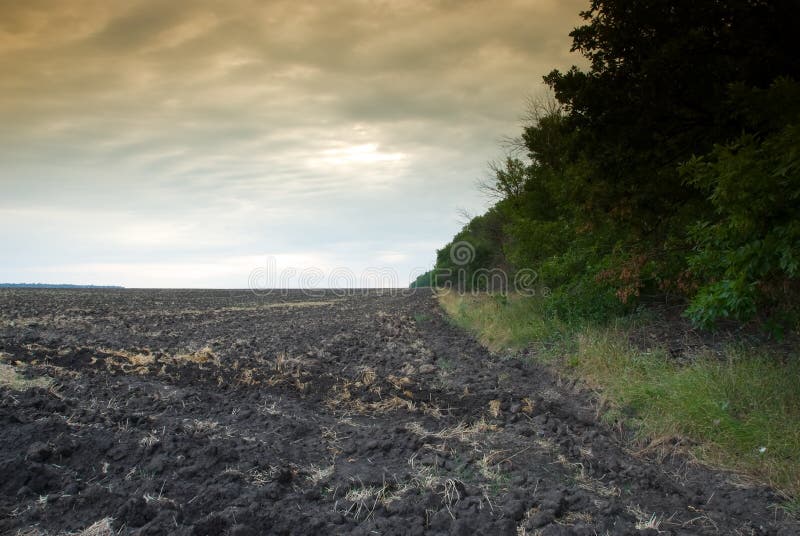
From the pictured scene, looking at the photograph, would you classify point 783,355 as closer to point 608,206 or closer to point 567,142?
point 608,206

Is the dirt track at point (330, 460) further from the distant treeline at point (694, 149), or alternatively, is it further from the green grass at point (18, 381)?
the distant treeline at point (694, 149)

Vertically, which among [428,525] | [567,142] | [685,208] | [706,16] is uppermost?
[706,16]

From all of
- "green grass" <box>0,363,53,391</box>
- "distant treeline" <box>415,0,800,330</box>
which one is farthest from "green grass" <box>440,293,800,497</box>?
"green grass" <box>0,363,53,391</box>

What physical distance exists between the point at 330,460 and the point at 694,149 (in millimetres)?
6880

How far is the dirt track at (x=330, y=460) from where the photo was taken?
4355 millimetres

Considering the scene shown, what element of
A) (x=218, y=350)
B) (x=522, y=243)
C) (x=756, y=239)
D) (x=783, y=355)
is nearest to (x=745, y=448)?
(x=756, y=239)

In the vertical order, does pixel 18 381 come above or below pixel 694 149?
below

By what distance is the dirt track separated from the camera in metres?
4.36

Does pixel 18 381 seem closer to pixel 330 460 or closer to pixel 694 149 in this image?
pixel 330 460

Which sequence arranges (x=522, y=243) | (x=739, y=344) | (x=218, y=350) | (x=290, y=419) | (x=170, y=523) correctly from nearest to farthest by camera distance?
(x=170, y=523), (x=290, y=419), (x=739, y=344), (x=218, y=350), (x=522, y=243)

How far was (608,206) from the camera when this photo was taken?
30.7 feet

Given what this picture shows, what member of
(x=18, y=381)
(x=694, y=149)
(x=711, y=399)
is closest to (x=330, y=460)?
(x=711, y=399)

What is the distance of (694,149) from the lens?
818 cm

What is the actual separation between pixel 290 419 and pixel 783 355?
7.14 meters
